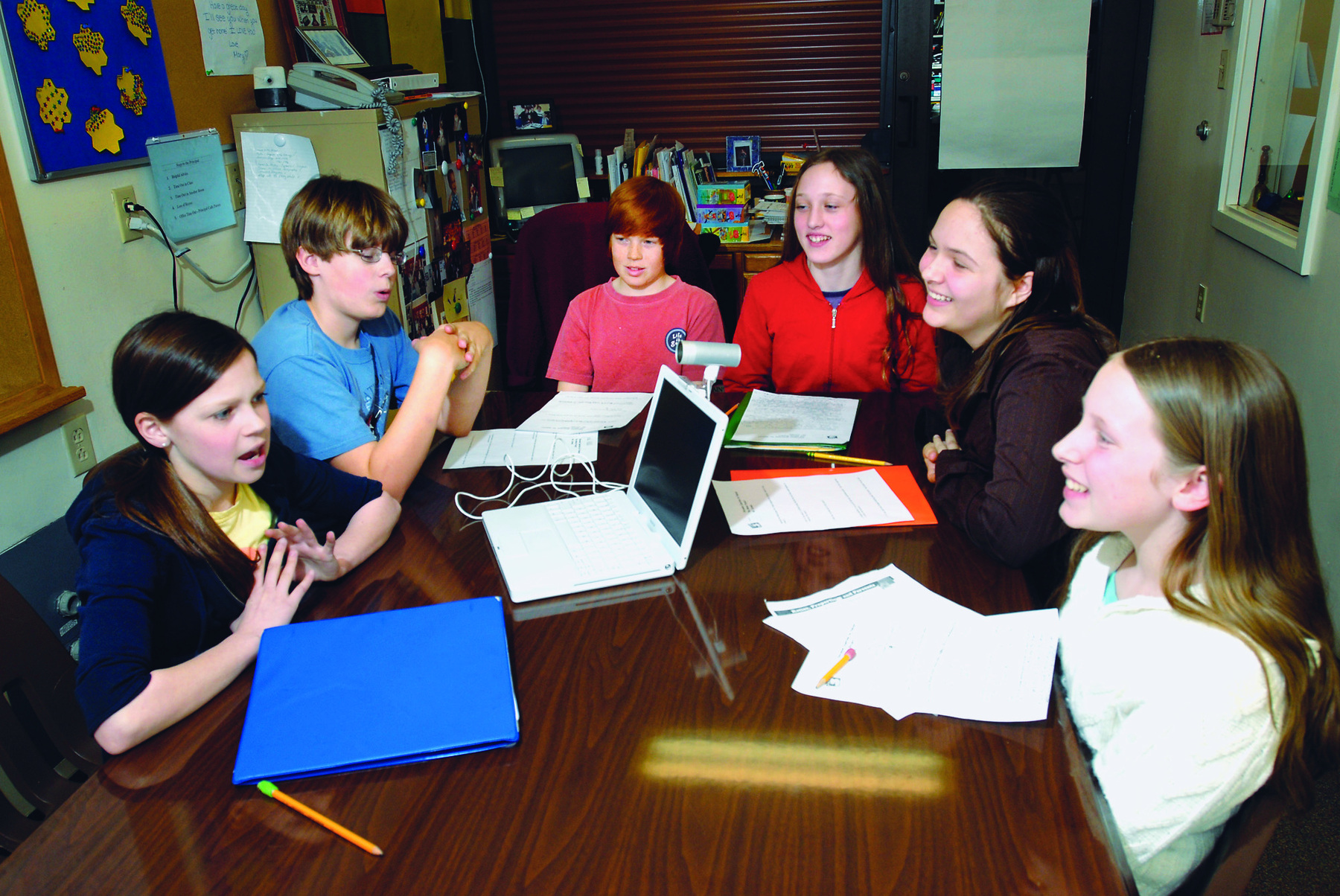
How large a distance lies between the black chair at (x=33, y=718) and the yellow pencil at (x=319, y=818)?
0.55 meters

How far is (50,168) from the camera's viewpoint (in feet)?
6.49

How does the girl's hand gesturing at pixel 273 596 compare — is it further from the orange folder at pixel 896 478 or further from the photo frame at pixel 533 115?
the photo frame at pixel 533 115

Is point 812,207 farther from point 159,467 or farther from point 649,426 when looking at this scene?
point 159,467

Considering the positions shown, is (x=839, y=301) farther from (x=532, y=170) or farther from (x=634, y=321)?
(x=532, y=170)

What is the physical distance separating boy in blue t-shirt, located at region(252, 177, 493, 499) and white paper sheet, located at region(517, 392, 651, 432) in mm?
138

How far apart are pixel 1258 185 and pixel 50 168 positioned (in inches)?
130

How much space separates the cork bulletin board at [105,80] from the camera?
1932mm

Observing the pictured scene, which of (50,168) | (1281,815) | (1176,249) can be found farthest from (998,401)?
(1176,249)

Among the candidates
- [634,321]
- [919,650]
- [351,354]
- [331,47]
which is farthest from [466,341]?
[331,47]

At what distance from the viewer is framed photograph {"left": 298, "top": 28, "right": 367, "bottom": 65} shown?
9.41ft

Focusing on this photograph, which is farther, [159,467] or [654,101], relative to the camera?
[654,101]

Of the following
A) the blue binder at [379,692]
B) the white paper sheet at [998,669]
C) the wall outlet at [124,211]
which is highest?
the wall outlet at [124,211]

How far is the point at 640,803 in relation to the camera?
0.89 m

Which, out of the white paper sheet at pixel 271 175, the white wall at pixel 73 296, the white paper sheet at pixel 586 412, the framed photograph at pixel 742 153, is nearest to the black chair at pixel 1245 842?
the white paper sheet at pixel 586 412
